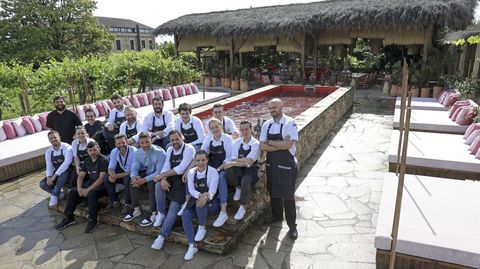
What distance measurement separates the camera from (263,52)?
19.7 metres

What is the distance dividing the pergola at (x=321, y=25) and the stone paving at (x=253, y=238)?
8.93 meters

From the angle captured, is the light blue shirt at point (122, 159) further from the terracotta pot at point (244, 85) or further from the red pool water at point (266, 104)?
the terracotta pot at point (244, 85)

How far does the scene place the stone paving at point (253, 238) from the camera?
393 centimetres

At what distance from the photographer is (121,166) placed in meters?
4.86

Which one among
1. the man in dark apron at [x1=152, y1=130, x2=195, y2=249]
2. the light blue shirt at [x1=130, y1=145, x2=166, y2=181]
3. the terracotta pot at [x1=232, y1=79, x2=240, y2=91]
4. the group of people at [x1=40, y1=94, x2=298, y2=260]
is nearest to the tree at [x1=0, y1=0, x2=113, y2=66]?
the terracotta pot at [x1=232, y1=79, x2=240, y2=91]

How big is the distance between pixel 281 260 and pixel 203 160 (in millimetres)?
1514

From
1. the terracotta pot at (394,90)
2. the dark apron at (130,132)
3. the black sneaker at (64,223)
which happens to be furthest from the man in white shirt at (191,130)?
the terracotta pot at (394,90)

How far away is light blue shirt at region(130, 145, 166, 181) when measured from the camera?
466cm

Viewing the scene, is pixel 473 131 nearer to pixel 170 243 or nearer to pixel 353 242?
pixel 353 242

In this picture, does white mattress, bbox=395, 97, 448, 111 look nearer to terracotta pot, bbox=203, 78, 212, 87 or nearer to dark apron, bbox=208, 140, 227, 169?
dark apron, bbox=208, 140, 227, 169

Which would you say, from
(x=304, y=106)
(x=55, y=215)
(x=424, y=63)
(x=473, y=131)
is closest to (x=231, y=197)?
(x=55, y=215)

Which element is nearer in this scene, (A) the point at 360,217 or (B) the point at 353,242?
(B) the point at 353,242

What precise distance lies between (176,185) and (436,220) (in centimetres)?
311

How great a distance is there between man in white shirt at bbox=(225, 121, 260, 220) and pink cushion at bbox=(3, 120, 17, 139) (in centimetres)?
569
